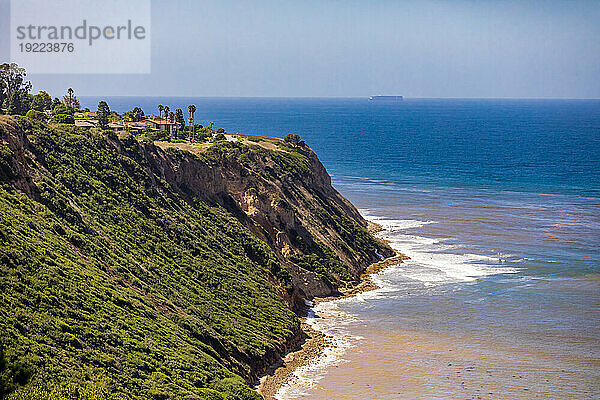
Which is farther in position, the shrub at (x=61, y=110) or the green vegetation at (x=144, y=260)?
the shrub at (x=61, y=110)

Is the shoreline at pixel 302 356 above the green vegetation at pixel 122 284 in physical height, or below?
below

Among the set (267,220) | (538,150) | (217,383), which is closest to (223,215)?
(267,220)

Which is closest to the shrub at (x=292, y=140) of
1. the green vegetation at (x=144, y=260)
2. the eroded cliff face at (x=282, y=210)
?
the green vegetation at (x=144, y=260)

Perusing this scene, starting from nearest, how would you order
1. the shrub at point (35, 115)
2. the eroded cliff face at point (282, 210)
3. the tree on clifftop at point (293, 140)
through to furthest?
the eroded cliff face at point (282, 210)
the shrub at point (35, 115)
the tree on clifftop at point (293, 140)

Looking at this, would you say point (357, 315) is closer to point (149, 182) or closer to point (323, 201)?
point (149, 182)

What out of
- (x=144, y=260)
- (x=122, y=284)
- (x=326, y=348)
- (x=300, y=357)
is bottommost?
(x=300, y=357)

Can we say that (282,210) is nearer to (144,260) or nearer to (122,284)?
(144,260)

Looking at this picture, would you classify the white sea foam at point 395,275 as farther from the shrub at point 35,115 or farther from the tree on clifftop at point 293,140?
the shrub at point 35,115

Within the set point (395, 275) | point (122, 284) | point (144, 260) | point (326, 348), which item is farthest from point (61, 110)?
point (326, 348)
